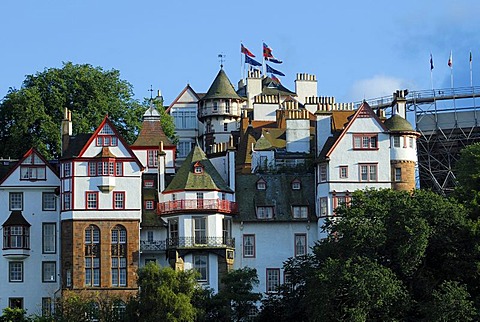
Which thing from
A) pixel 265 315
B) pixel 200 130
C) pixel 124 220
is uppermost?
pixel 200 130

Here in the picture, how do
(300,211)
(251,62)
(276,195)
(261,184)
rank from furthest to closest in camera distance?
(251,62) < (261,184) < (276,195) < (300,211)

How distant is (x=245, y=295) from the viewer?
332 feet

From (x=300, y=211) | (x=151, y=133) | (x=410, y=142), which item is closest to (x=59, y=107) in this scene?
(x=151, y=133)

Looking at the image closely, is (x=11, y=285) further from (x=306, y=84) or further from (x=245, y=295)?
(x=306, y=84)

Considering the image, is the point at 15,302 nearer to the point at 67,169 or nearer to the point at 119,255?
the point at 119,255

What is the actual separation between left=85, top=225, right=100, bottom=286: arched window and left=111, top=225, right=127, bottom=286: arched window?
1.14 metres

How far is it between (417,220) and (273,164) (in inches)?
1047

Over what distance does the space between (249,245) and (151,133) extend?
16967 mm

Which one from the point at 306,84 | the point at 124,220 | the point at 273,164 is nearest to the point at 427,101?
the point at 306,84

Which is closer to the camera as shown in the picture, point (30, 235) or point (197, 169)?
point (30, 235)

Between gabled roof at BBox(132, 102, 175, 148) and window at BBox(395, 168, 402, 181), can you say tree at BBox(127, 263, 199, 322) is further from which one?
gabled roof at BBox(132, 102, 175, 148)

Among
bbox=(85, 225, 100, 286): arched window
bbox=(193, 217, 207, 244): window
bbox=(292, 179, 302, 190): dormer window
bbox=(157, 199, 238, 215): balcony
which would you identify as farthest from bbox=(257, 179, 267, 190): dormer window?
bbox=(85, 225, 100, 286): arched window

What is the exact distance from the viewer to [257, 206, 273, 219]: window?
367ft

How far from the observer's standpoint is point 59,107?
439ft
